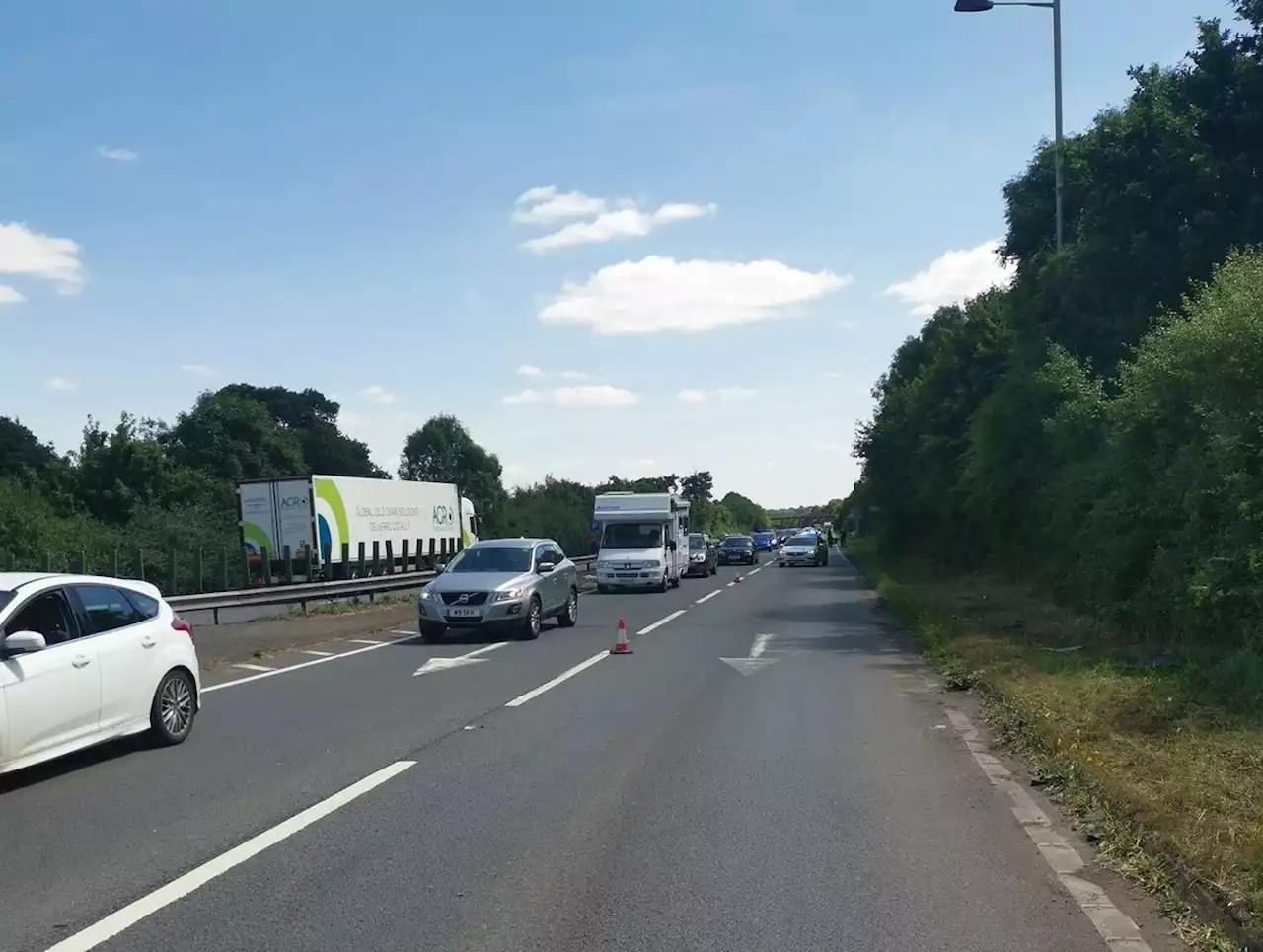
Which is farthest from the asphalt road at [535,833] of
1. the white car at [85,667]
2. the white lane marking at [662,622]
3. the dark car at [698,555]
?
the dark car at [698,555]

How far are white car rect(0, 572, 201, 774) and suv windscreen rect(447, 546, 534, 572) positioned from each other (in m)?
11.1

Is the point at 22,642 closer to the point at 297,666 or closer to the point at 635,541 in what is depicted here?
the point at 297,666

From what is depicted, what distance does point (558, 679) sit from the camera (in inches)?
609

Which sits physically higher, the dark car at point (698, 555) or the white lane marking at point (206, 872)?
the dark car at point (698, 555)

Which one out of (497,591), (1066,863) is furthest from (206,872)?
(497,591)

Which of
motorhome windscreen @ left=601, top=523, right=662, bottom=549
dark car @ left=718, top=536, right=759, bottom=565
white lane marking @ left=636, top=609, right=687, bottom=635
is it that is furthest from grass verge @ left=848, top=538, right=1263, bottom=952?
dark car @ left=718, top=536, right=759, bottom=565

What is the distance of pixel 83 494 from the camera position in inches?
2343

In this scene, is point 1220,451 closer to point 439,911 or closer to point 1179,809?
point 1179,809

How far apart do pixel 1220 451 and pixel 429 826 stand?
10.9m

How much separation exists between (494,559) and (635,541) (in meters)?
15.4

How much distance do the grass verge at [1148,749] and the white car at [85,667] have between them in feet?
23.2

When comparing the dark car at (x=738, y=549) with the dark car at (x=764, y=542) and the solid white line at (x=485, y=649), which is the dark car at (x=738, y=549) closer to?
the dark car at (x=764, y=542)

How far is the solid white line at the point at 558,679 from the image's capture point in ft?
44.1

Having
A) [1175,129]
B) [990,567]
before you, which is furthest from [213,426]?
[1175,129]
